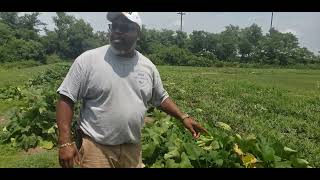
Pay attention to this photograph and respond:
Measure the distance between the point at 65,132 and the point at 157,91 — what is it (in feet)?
2.32

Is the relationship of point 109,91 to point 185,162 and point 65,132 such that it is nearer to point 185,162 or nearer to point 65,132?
point 65,132

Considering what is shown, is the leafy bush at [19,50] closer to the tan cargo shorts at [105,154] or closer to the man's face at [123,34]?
the tan cargo shorts at [105,154]

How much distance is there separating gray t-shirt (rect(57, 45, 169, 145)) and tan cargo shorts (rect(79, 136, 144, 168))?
55 mm

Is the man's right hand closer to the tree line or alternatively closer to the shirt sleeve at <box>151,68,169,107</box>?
the shirt sleeve at <box>151,68,169,107</box>

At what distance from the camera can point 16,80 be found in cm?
1889

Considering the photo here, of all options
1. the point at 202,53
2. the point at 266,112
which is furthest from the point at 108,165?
the point at 202,53

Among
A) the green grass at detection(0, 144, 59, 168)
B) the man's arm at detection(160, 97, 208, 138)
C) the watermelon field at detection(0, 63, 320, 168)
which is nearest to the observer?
the man's arm at detection(160, 97, 208, 138)

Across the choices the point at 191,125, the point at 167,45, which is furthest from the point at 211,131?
the point at 167,45

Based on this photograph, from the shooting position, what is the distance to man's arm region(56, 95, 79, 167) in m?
2.98

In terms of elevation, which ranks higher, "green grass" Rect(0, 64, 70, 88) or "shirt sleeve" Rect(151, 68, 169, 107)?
"shirt sleeve" Rect(151, 68, 169, 107)

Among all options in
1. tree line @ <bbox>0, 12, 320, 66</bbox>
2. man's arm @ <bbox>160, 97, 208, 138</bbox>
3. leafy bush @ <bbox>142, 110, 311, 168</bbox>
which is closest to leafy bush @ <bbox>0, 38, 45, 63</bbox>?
tree line @ <bbox>0, 12, 320, 66</bbox>
